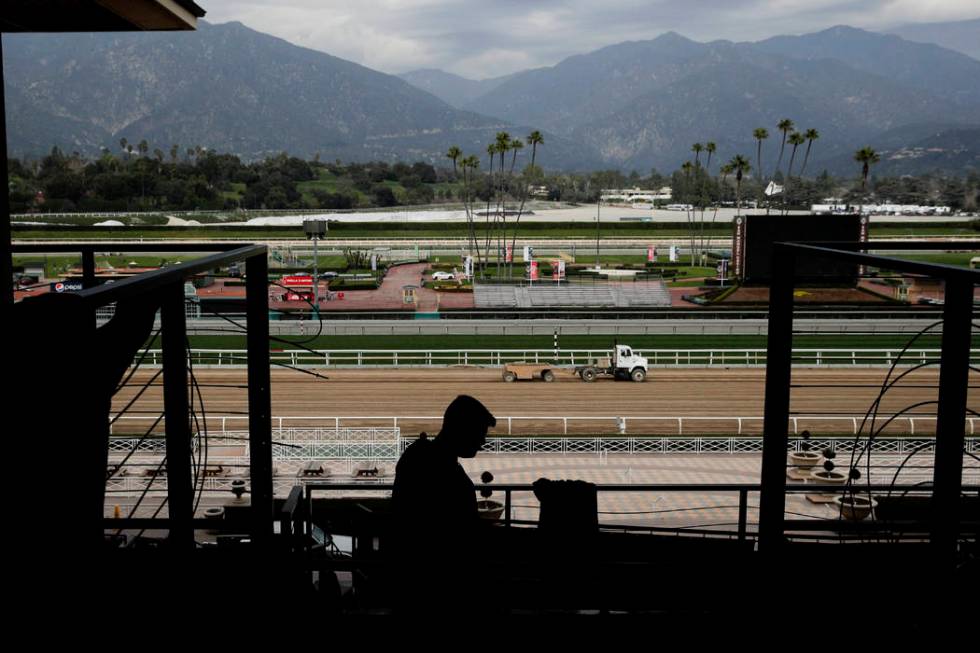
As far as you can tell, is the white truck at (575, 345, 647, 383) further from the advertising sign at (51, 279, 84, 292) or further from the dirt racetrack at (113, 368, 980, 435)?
the advertising sign at (51, 279, 84, 292)

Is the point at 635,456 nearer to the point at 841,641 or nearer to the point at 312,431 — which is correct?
the point at 312,431

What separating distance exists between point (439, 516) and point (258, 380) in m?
0.94

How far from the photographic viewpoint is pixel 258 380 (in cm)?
281

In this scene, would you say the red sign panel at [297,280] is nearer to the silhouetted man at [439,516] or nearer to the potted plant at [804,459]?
the potted plant at [804,459]

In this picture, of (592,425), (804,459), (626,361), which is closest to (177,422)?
(804,459)

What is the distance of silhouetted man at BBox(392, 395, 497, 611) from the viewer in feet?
6.88

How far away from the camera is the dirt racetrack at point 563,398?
16609mm

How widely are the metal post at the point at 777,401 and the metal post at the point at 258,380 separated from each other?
1.49m

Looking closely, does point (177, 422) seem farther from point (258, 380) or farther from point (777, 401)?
point (777, 401)

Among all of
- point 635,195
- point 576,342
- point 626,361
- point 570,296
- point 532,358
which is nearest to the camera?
point 626,361

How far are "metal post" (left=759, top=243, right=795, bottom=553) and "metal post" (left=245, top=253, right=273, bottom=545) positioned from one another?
4.90ft

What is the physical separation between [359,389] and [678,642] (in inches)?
700

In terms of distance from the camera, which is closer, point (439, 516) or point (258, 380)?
point (439, 516)

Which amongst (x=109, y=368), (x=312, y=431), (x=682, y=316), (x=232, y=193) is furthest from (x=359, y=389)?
(x=232, y=193)
